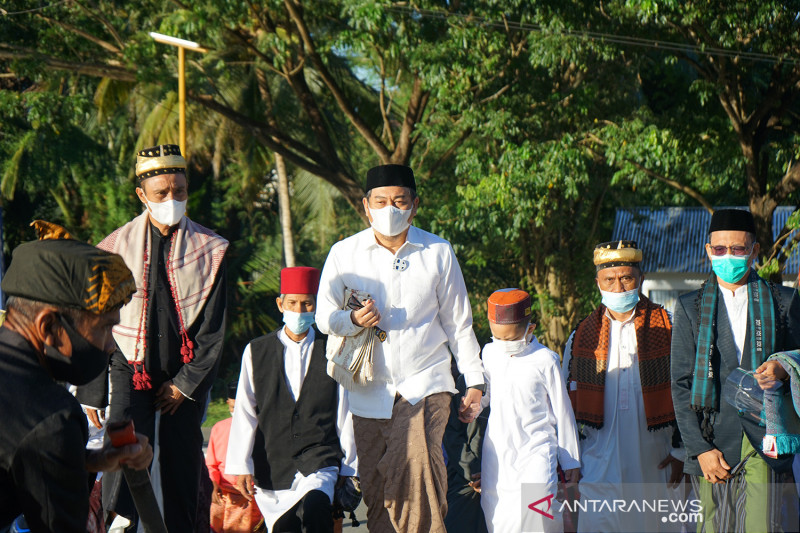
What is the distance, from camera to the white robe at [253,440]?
5934mm

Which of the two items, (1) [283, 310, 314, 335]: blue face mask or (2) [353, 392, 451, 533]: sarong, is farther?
(1) [283, 310, 314, 335]: blue face mask

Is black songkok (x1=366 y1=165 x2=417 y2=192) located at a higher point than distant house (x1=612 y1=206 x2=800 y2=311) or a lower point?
higher

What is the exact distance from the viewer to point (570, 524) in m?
6.53

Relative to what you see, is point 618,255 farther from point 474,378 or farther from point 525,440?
point 474,378

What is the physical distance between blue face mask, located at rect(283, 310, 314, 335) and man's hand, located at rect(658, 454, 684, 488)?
8.50 ft

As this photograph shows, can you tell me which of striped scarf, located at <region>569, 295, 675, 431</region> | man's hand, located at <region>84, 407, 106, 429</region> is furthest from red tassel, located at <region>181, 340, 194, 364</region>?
striped scarf, located at <region>569, 295, 675, 431</region>

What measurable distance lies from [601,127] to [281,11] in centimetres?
576

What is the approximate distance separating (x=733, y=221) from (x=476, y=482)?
7.91ft

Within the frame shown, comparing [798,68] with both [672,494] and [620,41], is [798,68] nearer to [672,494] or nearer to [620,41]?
[620,41]

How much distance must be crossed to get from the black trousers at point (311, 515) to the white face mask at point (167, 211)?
1.93 m

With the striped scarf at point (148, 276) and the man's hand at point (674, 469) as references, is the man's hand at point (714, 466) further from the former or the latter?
the striped scarf at point (148, 276)

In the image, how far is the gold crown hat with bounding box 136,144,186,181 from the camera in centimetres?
514

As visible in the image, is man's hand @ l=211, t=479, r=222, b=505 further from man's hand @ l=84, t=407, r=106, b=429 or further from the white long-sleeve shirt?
the white long-sleeve shirt

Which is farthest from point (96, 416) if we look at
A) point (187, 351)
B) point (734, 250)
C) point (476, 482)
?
point (734, 250)
